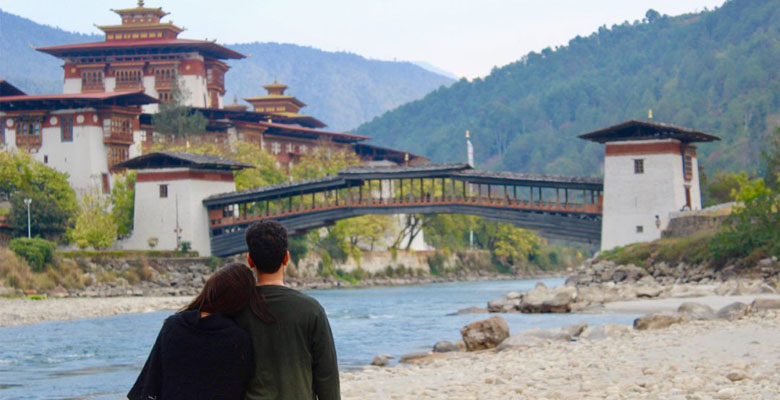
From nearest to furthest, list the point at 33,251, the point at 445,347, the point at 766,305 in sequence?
the point at 445,347, the point at 766,305, the point at 33,251

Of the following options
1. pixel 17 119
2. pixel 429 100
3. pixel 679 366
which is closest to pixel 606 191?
pixel 17 119

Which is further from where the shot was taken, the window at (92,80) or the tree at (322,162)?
the window at (92,80)

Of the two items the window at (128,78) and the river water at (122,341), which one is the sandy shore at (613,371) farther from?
the window at (128,78)

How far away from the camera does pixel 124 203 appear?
178 ft

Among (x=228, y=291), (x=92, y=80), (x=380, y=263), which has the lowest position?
Result: (x=228, y=291)

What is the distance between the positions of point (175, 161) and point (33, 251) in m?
10.5

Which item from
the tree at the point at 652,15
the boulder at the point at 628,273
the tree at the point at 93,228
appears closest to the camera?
the boulder at the point at 628,273

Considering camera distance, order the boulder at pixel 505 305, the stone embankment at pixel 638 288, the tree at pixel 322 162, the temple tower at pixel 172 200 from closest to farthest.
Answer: the stone embankment at pixel 638 288, the boulder at pixel 505 305, the temple tower at pixel 172 200, the tree at pixel 322 162

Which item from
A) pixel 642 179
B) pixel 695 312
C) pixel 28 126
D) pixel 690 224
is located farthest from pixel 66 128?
pixel 695 312

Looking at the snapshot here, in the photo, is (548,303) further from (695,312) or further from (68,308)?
(68,308)

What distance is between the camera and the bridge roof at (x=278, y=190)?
52.4 meters

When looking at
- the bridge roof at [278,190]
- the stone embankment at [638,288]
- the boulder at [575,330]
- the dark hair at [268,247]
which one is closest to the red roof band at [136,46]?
the bridge roof at [278,190]

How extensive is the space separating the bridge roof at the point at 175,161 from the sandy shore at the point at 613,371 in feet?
115

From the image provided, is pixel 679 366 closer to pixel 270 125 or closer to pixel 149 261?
pixel 149 261
